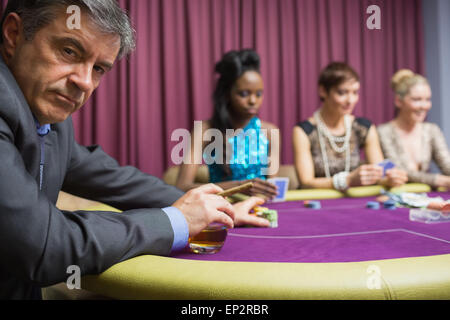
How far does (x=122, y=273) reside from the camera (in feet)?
2.65

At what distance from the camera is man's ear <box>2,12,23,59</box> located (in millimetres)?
919

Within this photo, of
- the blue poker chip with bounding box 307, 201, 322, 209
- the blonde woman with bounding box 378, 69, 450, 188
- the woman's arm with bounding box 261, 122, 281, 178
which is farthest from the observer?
the blonde woman with bounding box 378, 69, 450, 188

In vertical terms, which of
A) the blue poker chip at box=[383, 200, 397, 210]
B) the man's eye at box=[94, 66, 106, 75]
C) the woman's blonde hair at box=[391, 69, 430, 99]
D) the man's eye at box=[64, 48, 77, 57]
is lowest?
the blue poker chip at box=[383, 200, 397, 210]

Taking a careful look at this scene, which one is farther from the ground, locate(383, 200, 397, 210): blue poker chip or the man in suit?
the man in suit

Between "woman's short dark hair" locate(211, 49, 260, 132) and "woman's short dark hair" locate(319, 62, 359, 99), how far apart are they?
564mm

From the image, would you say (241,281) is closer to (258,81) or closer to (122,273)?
(122,273)

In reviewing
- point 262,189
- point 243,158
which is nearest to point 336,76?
point 243,158

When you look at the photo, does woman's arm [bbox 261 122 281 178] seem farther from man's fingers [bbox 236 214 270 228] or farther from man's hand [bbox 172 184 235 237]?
man's hand [bbox 172 184 235 237]

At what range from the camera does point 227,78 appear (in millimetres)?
2516

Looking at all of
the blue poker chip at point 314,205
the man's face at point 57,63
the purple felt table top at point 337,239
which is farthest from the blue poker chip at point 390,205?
the man's face at point 57,63

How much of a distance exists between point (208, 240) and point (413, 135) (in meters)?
2.59

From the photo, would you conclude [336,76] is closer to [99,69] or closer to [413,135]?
[413,135]

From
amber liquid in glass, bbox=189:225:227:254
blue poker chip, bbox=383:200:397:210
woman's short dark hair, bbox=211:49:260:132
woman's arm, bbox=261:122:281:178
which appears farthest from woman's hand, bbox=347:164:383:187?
amber liquid in glass, bbox=189:225:227:254
